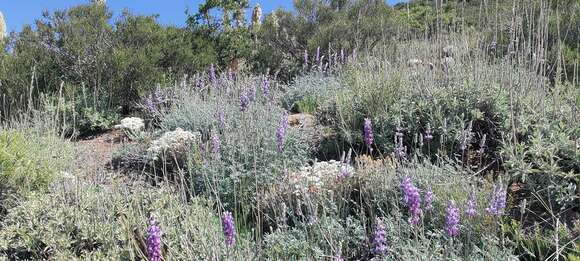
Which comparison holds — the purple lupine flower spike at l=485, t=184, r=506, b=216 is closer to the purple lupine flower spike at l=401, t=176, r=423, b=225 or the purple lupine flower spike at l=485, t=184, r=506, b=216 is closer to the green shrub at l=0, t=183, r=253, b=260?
the purple lupine flower spike at l=401, t=176, r=423, b=225

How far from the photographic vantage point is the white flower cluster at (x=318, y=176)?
310 centimetres

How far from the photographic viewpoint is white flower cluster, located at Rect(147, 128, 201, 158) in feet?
14.2

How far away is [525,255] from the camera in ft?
8.41

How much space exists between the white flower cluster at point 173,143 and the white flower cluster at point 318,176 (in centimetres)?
122

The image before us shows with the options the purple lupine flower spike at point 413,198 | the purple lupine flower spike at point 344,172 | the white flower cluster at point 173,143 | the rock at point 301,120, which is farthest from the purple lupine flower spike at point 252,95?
the purple lupine flower spike at point 413,198

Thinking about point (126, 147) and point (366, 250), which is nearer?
point (366, 250)

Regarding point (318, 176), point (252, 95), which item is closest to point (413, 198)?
point (318, 176)

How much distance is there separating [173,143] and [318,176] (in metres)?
1.60

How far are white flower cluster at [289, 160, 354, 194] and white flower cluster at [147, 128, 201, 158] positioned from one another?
1221 mm

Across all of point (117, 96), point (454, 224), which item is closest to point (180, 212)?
point (454, 224)

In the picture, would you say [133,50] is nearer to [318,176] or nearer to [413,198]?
[318,176]

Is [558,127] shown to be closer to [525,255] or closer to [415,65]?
[525,255]

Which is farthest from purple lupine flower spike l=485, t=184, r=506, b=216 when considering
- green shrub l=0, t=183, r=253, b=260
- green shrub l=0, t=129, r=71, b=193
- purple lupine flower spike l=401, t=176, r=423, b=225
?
green shrub l=0, t=129, r=71, b=193

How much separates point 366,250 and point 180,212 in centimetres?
110
